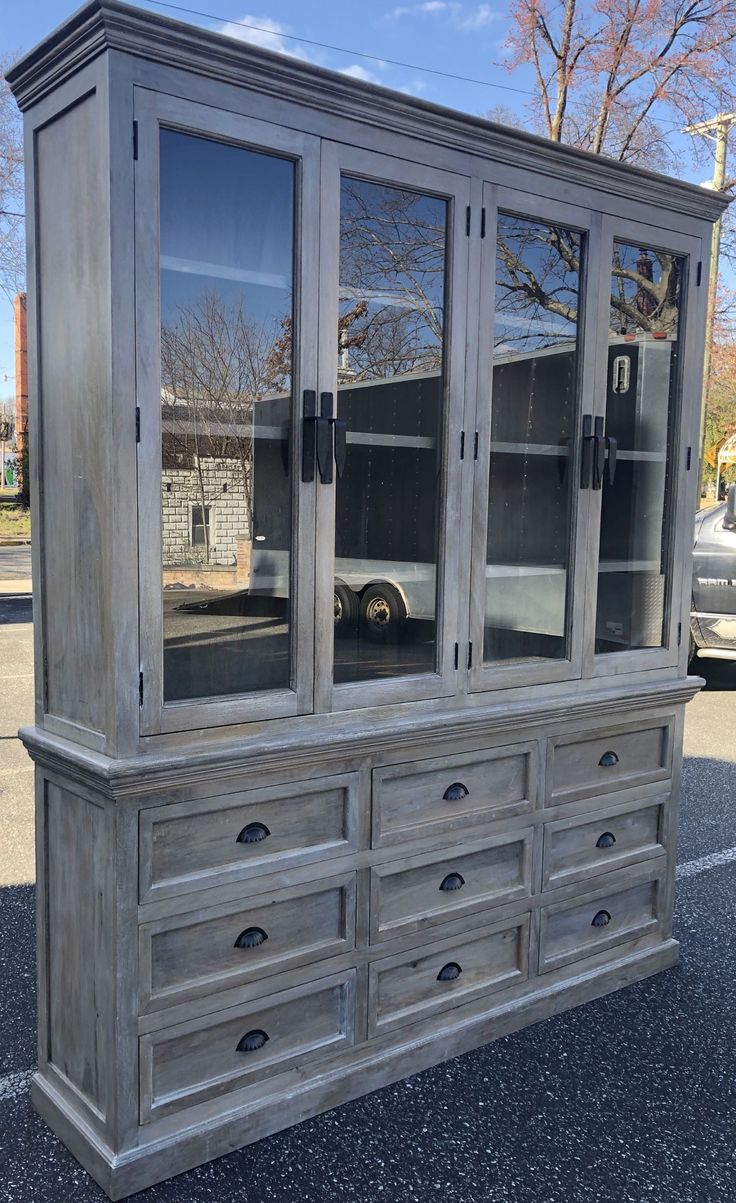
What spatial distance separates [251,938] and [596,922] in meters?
1.21

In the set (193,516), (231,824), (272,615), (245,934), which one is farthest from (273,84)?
(245,934)

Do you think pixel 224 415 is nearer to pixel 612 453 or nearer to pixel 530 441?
pixel 530 441

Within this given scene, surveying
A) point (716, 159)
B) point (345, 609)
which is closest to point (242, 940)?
point (345, 609)

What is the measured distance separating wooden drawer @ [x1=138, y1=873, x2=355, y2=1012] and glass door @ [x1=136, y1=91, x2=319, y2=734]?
0.43 metres

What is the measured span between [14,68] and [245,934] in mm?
1955

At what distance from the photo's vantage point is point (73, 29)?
181 cm

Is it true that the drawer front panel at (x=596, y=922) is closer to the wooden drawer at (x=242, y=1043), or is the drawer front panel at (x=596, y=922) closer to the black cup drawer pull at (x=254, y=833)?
the wooden drawer at (x=242, y=1043)

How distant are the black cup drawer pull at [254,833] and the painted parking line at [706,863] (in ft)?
7.42

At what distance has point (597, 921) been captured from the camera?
2826 millimetres

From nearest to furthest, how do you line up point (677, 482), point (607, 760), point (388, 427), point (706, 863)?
point (388, 427)
point (607, 760)
point (677, 482)
point (706, 863)

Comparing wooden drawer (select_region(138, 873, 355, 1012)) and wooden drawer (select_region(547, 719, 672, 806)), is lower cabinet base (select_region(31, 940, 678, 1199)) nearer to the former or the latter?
wooden drawer (select_region(138, 873, 355, 1012))

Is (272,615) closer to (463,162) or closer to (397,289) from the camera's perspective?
(397,289)

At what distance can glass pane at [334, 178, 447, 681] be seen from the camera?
87.7 inches

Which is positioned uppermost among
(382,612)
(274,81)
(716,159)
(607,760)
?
(716,159)
